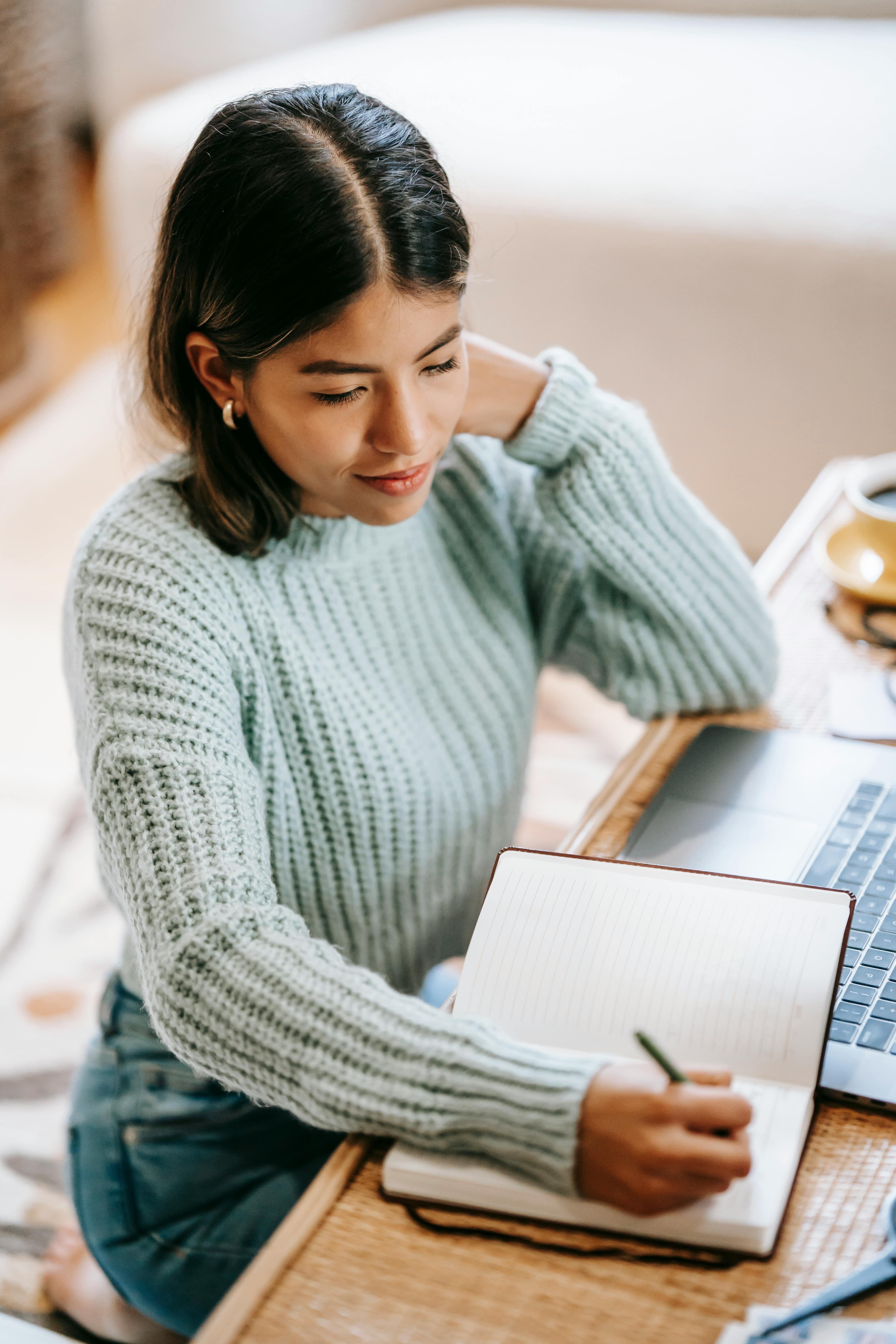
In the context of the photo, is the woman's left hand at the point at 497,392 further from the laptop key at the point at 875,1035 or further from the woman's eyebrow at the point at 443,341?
the laptop key at the point at 875,1035

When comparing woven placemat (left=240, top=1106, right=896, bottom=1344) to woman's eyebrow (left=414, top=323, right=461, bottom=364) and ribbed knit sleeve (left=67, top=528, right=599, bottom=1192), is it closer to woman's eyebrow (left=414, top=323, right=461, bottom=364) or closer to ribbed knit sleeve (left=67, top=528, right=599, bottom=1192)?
ribbed knit sleeve (left=67, top=528, right=599, bottom=1192)

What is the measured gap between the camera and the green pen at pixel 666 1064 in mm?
542

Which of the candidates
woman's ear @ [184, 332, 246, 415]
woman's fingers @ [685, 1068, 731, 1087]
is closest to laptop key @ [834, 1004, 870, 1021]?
woman's fingers @ [685, 1068, 731, 1087]

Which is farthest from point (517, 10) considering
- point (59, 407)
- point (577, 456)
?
point (577, 456)

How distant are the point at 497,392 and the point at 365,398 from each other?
0.65 feet

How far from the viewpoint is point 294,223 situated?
0.70m

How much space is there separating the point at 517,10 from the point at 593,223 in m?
0.95

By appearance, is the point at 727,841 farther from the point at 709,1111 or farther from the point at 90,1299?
the point at 90,1299

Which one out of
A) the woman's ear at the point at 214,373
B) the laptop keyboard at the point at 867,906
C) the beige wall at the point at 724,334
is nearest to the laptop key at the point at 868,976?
the laptop keyboard at the point at 867,906

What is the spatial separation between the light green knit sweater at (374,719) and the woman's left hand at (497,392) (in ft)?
0.06

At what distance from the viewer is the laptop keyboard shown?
641 mm

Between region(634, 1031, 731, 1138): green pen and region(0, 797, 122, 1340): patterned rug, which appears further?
region(0, 797, 122, 1340): patterned rug

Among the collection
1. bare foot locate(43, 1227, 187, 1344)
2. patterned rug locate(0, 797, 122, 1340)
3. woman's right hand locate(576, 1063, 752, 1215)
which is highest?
woman's right hand locate(576, 1063, 752, 1215)

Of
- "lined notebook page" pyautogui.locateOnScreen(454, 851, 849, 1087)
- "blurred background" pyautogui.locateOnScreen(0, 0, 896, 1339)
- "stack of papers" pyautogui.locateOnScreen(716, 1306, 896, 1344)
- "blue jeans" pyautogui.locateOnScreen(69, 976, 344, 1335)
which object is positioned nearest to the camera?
"stack of papers" pyautogui.locateOnScreen(716, 1306, 896, 1344)
